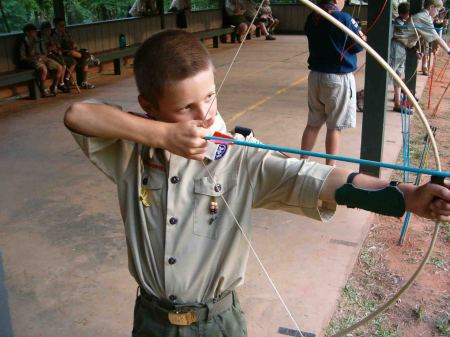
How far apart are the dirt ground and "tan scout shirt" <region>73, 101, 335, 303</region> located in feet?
4.41

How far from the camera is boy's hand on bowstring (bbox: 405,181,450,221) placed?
100 centimetres

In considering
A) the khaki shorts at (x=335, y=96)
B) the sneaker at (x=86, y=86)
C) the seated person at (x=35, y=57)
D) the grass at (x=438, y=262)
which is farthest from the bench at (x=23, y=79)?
the grass at (x=438, y=262)

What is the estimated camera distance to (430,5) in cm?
814

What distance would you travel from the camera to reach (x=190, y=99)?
4.04 feet

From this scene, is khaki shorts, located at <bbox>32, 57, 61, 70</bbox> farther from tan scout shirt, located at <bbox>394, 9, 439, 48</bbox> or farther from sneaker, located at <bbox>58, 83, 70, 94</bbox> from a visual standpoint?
tan scout shirt, located at <bbox>394, 9, 439, 48</bbox>

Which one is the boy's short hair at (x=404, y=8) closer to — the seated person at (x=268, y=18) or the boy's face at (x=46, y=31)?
the boy's face at (x=46, y=31)

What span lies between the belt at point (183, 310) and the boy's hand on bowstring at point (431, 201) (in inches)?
22.3

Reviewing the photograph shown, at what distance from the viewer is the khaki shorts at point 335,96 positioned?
151 inches

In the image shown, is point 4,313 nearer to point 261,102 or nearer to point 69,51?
point 261,102

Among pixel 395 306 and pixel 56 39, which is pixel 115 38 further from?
pixel 395 306

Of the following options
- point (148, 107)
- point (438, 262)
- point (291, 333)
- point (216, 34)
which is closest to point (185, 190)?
point (148, 107)

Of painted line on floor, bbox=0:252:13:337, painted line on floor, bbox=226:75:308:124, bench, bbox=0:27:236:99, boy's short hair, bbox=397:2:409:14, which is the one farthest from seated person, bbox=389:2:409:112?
painted line on floor, bbox=0:252:13:337

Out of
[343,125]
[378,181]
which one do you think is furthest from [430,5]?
[378,181]

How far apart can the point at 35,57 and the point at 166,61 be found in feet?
24.0
